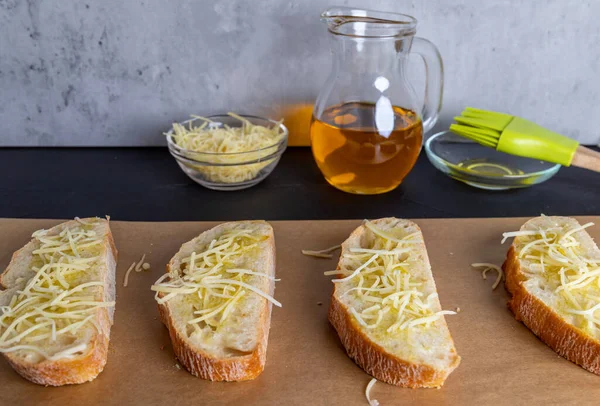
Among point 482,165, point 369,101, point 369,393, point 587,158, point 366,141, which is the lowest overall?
point 369,393

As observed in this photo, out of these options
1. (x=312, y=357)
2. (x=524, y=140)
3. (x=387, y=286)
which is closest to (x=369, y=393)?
(x=312, y=357)

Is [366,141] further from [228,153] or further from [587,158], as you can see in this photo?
[587,158]

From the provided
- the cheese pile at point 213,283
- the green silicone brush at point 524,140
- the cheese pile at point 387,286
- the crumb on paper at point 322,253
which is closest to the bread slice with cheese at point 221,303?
the cheese pile at point 213,283

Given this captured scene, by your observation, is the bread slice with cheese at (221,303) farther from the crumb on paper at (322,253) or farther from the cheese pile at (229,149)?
the cheese pile at (229,149)

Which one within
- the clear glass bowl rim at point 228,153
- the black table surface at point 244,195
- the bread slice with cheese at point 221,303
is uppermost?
the clear glass bowl rim at point 228,153

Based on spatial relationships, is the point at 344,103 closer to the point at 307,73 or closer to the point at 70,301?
the point at 307,73
